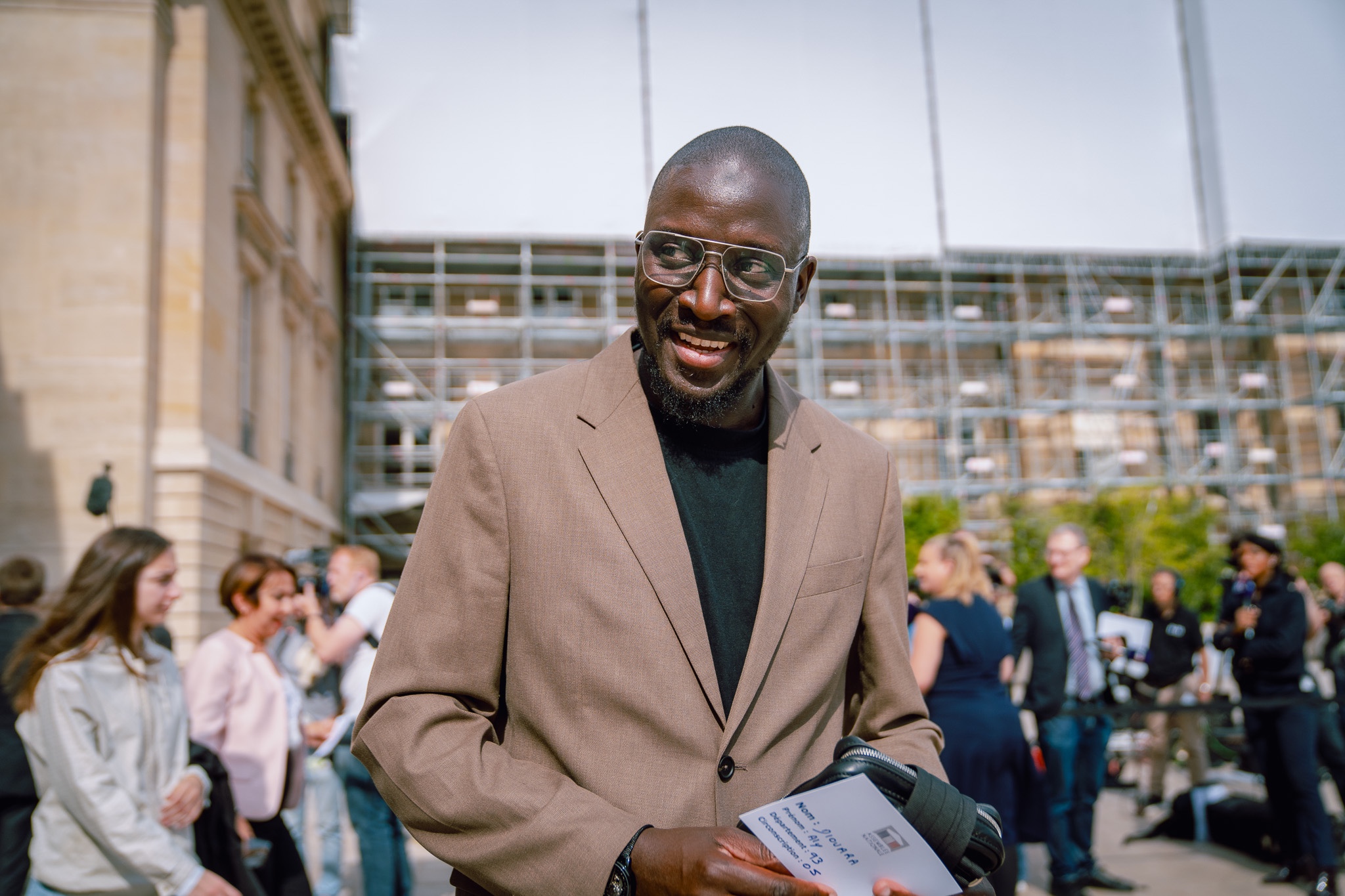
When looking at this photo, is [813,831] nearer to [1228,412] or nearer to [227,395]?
[227,395]

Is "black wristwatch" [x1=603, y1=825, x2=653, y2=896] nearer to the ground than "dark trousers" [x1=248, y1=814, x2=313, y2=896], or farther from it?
farther from it

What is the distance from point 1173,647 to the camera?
718 centimetres

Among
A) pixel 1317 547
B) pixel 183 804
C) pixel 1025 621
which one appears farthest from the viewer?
pixel 1317 547

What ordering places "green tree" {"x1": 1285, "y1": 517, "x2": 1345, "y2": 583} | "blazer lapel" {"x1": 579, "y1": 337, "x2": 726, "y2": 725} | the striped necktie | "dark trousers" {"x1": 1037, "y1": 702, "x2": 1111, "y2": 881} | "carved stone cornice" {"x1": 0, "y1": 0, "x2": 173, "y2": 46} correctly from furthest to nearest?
1. "green tree" {"x1": 1285, "y1": 517, "x2": 1345, "y2": 583}
2. "carved stone cornice" {"x1": 0, "y1": 0, "x2": 173, "y2": 46}
3. the striped necktie
4. "dark trousers" {"x1": 1037, "y1": 702, "x2": 1111, "y2": 881}
5. "blazer lapel" {"x1": 579, "y1": 337, "x2": 726, "y2": 725}

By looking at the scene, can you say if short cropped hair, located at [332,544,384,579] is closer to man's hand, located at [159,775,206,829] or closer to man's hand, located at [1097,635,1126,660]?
man's hand, located at [159,775,206,829]

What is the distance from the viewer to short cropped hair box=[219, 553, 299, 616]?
4453 mm

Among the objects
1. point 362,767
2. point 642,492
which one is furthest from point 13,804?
point 642,492

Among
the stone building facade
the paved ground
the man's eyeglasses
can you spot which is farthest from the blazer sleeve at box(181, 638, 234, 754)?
the stone building facade

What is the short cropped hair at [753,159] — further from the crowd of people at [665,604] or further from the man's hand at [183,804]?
the man's hand at [183,804]

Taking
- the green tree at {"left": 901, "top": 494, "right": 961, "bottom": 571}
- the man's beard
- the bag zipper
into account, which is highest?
the green tree at {"left": 901, "top": 494, "right": 961, "bottom": 571}

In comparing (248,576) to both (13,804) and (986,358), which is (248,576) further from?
(986,358)

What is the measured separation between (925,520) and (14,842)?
19658 millimetres

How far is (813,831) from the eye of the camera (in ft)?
3.64

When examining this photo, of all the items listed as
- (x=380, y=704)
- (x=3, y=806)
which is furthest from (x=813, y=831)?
(x=3, y=806)
